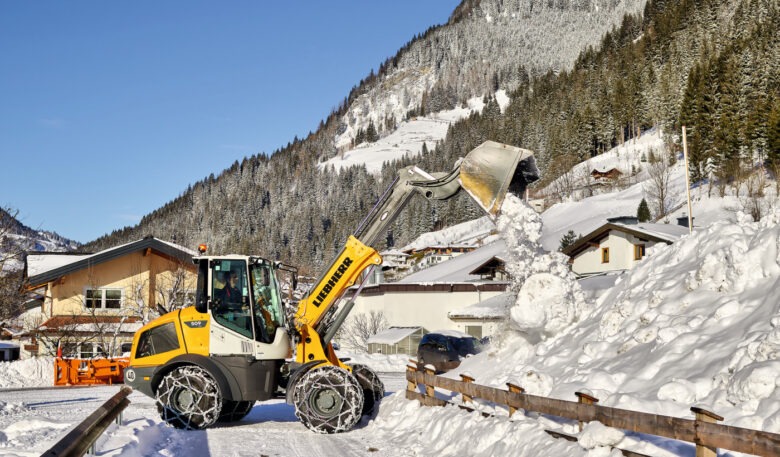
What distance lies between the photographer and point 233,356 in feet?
47.0

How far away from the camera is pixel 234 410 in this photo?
15656mm

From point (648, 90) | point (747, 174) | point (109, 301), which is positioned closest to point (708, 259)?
point (109, 301)

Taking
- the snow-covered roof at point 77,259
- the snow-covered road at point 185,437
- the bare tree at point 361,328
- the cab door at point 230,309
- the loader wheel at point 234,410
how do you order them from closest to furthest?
the snow-covered road at point 185,437 < the cab door at point 230,309 < the loader wheel at point 234,410 < the snow-covered roof at point 77,259 < the bare tree at point 361,328

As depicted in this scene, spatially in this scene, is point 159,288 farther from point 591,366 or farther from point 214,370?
point 591,366

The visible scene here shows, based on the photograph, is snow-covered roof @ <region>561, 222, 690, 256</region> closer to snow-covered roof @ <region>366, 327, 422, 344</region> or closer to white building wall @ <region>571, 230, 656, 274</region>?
white building wall @ <region>571, 230, 656, 274</region>

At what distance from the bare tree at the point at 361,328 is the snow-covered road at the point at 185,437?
Answer: 49.5m

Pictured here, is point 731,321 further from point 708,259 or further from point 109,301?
point 109,301

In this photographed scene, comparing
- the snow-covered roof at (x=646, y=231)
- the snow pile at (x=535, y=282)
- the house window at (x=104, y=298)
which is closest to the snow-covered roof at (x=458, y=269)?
the snow-covered roof at (x=646, y=231)

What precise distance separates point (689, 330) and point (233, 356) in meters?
7.91

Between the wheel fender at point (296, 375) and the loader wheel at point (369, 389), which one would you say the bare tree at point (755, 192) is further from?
the wheel fender at point (296, 375)

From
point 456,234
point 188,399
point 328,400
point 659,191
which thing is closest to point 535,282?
point 328,400

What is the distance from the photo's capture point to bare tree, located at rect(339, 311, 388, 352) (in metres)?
66.9

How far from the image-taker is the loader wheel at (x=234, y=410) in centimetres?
1547

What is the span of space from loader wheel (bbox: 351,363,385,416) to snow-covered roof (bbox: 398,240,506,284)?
51.3m
